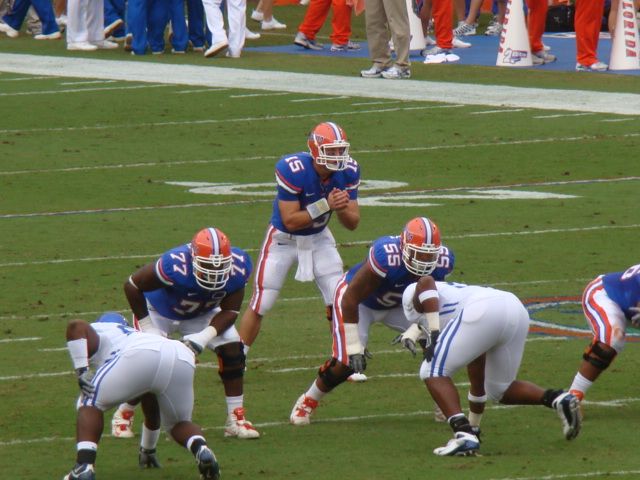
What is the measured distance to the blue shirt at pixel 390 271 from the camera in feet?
29.3

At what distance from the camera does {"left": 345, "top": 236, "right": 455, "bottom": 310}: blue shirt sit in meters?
8.92

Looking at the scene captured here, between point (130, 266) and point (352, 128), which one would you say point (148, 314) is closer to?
point (130, 266)

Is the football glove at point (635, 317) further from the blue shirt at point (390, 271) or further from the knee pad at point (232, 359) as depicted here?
the knee pad at point (232, 359)

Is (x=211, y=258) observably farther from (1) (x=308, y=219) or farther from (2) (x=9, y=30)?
(2) (x=9, y=30)

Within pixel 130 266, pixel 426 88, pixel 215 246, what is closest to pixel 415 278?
pixel 215 246

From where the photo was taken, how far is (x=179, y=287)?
8852 mm

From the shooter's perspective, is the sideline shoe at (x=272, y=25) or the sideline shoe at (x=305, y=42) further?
the sideline shoe at (x=272, y=25)

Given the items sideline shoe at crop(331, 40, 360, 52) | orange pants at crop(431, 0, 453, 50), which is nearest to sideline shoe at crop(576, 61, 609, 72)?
orange pants at crop(431, 0, 453, 50)

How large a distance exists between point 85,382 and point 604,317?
2.94 metres

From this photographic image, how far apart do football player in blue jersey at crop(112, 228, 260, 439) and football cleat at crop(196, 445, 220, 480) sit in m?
0.99

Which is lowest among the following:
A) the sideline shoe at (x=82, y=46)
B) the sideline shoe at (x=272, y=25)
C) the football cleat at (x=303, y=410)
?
the sideline shoe at (x=272, y=25)

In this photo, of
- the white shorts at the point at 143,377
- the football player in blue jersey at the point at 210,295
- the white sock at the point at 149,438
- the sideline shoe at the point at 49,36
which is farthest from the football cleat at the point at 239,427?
the sideline shoe at the point at 49,36

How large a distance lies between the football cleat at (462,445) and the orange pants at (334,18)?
15616mm

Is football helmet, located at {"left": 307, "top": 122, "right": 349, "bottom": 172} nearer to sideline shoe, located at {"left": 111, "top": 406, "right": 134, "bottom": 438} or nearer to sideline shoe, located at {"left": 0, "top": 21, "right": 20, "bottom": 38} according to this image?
sideline shoe, located at {"left": 111, "top": 406, "right": 134, "bottom": 438}
